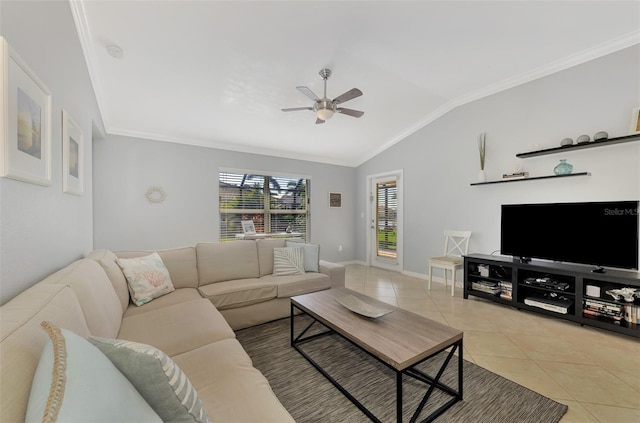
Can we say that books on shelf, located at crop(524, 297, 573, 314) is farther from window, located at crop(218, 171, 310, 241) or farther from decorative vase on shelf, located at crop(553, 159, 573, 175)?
window, located at crop(218, 171, 310, 241)

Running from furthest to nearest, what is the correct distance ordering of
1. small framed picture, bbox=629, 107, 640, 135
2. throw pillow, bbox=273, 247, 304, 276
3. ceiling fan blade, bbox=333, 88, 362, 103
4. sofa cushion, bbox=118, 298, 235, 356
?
throw pillow, bbox=273, 247, 304, 276 < ceiling fan blade, bbox=333, 88, 362, 103 < small framed picture, bbox=629, 107, 640, 135 < sofa cushion, bbox=118, 298, 235, 356

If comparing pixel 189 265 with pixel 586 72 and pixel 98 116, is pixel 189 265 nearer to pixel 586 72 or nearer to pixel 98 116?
pixel 98 116

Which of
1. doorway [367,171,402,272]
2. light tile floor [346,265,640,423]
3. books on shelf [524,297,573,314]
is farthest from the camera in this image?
doorway [367,171,402,272]

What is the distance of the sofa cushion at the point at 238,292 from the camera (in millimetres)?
2361

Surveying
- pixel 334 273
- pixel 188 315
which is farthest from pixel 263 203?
pixel 188 315

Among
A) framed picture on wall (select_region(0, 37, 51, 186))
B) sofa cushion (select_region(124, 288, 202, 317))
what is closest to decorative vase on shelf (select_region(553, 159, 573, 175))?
sofa cushion (select_region(124, 288, 202, 317))

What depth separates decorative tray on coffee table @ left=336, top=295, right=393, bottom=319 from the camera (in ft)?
5.87

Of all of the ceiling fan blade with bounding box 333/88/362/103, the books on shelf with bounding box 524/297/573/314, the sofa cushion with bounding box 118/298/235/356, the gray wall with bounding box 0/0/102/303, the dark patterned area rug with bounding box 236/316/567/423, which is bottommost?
the dark patterned area rug with bounding box 236/316/567/423

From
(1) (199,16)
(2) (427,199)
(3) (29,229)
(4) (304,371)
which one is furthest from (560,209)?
(3) (29,229)

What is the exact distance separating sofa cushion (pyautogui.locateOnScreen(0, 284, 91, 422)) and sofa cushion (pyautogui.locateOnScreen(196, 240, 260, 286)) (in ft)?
5.57

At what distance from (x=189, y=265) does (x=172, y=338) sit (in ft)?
4.12

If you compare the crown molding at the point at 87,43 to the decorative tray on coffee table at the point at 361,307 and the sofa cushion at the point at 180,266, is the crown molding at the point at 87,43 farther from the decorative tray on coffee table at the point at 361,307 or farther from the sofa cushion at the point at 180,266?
the decorative tray on coffee table at the point at 361,307

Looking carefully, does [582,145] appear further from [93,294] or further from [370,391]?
[93,294]

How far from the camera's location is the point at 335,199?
581 cm
